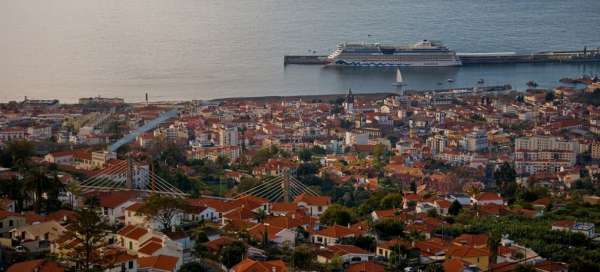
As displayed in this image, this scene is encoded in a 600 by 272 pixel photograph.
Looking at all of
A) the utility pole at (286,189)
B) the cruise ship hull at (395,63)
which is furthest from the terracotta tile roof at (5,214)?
the cruise ship hull at (395,63)

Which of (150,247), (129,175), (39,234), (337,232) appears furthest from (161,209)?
(129,175)

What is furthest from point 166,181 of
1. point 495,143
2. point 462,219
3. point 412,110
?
point 412,110

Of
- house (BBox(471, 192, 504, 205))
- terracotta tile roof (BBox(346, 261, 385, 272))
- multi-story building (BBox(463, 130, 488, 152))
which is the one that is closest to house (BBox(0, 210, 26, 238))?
terracotta tile roof (BBox(346, 261, 385, 272))

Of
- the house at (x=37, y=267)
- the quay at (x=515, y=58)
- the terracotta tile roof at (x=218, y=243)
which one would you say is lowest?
the terracotta tile roof at (x=218, y=243)

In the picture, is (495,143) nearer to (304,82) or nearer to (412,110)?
(412,110)

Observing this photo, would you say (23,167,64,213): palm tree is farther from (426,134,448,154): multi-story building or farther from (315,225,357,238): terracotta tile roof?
(426,134,448,154): multi-story building

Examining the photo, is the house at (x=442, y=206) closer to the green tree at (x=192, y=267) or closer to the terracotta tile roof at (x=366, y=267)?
the terracotta tile roof at (x=366, y=267)
